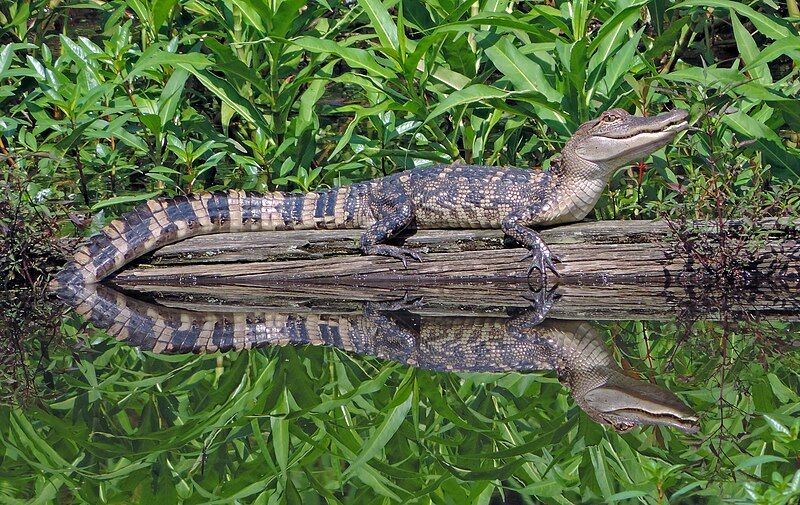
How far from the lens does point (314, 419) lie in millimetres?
4145

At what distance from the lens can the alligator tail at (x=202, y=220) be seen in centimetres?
652

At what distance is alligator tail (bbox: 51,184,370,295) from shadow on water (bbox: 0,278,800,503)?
59 centimetres

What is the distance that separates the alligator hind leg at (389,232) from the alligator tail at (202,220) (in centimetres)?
23

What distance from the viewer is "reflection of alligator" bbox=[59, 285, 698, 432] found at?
4160 mm

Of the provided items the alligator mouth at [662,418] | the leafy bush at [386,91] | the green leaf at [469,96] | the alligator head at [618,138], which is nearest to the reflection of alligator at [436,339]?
the alligator mouth at [662,418]

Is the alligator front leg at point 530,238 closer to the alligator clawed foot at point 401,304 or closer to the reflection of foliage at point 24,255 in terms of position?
the alligator clawed foot at point 401,304

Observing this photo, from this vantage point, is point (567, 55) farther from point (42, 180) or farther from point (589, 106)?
point (42, 180)

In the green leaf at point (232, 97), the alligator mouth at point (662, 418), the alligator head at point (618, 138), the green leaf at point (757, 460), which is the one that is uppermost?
the green leaf at point (757, 460)

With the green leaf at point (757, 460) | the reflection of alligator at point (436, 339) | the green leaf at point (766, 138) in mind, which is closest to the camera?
the green leaf at point (757, 460)

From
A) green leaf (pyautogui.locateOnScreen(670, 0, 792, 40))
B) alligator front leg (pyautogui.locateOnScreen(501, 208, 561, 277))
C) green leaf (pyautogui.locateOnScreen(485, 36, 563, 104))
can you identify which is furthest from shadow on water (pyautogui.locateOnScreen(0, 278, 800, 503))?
green leaf (pyautogui.locateOnScreen(670, 0, 792, 40))

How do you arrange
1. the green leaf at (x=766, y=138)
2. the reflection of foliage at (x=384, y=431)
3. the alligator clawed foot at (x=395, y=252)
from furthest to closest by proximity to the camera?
1. the alligator clawed foot at (x=395, y=252)
2. the green leaf at (x=766, y=138)
3. the reflection of foliage at (x=384, y=431)

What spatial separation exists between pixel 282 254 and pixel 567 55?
6.78 feet

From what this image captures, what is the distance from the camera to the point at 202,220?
6.73 metres

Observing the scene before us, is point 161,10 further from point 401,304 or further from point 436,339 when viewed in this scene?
point 436,339
